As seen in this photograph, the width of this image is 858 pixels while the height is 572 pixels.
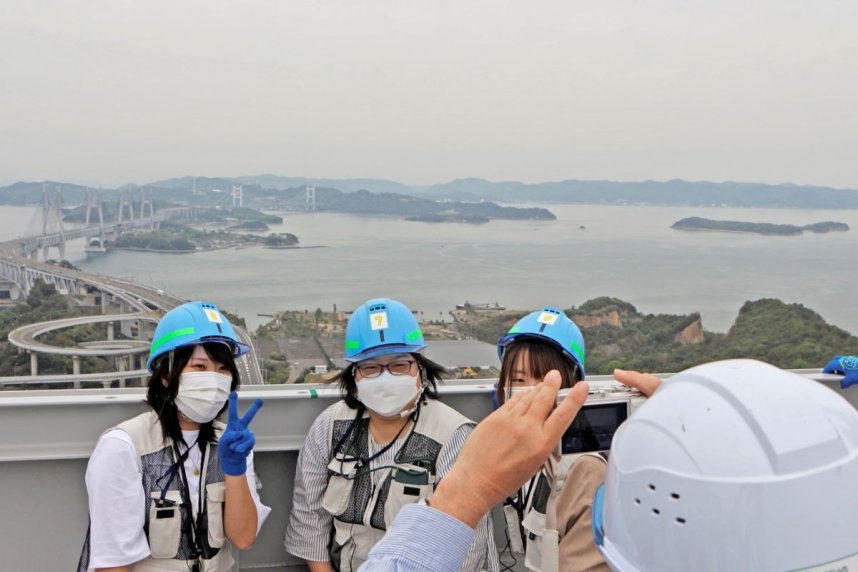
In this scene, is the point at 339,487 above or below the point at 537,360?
below

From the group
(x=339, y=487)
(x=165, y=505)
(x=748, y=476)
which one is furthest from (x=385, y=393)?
(x=748, y=476)

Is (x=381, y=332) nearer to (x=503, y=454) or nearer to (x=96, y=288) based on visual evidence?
(x=503, y=454)

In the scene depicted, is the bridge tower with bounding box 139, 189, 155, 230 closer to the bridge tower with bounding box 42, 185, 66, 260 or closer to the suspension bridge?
the suspension bridge

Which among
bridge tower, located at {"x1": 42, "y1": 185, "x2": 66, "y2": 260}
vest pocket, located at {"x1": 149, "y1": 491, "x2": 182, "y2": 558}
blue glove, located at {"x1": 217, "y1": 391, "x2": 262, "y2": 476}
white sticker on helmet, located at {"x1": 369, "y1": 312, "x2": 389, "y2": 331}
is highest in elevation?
bridge tower, located at {"x1": 42, "y1": 185, "x2": 66, "y2": 260}

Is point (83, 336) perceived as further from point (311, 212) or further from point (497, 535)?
point (311, 212)

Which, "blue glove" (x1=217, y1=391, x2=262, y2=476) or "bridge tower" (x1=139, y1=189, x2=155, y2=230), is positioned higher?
"bridge tower" (x1=139, y1=189, x2=155, y2=230)

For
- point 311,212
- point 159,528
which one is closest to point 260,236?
point 311,212

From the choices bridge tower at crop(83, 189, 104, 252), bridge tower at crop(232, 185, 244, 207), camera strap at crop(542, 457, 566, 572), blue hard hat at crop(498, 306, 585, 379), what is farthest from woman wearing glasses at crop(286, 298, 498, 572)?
bridge tower at crop(232, 185, 244, 207)
